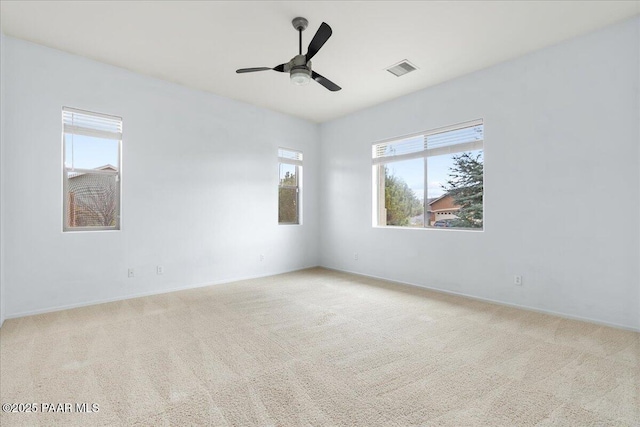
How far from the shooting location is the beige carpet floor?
1785 millimetres

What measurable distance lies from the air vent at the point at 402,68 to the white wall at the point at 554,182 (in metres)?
0.73

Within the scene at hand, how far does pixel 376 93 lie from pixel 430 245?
2560mm

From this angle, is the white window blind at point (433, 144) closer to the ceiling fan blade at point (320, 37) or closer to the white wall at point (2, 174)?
the ceiling fan blade at point (320, 37)

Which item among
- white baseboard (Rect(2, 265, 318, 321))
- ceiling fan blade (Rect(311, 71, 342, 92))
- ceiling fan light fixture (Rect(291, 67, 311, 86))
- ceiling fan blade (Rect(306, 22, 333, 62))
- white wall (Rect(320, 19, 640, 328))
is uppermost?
ceiling fan blade (Rect(306, 22, 333, 62))

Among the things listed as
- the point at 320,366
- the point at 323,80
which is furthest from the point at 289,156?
the point at 320,366

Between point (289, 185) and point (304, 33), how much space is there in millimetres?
3267

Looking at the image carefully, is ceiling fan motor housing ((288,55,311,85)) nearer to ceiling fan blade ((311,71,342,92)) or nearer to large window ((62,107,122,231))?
ceiling fan blade ((311,71,342,92))

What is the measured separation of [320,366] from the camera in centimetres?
233

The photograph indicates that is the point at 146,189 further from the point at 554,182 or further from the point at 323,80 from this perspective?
the point at 554,182

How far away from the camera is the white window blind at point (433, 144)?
4281 mm

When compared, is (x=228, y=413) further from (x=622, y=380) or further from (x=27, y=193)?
(x=27, y=193)

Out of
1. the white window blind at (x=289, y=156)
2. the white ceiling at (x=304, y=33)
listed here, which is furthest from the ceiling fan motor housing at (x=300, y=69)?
the white window blind at (x=289, y=156)

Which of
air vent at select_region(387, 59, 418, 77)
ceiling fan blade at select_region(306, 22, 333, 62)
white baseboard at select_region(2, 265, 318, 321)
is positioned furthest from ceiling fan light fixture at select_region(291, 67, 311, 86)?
white baseboard at select_region(2, 265, 318, 321)

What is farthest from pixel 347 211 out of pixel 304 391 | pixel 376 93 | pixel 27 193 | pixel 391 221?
pixel 27 193
